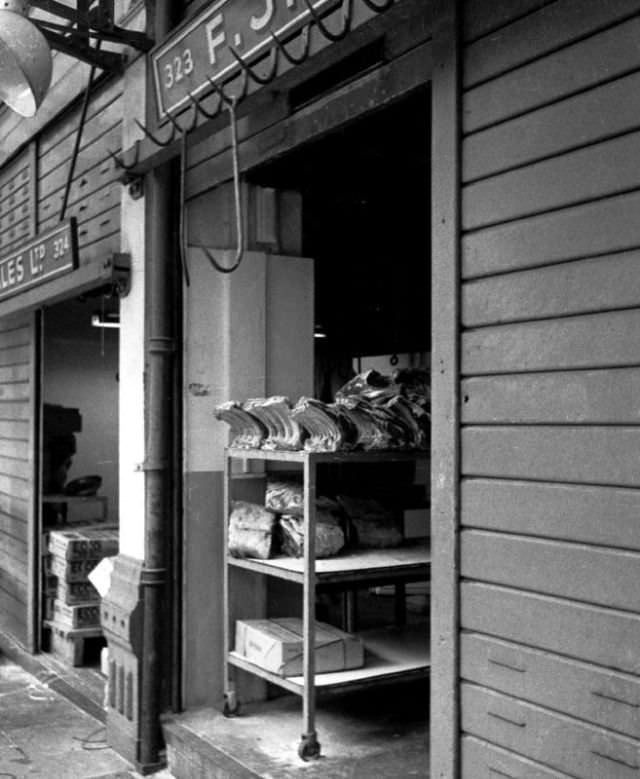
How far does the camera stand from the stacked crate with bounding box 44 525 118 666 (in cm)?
709

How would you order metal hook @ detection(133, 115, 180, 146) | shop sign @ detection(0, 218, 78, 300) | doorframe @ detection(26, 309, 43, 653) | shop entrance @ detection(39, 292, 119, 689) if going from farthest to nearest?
doorframe @ detection(26, 309, 43, 653) → shop entrance @ detection(39, 292, 119, 689) → shop sign @ detection(0, 218, 78, 300) → metal hook @ detection(133, 115, 180, 146)

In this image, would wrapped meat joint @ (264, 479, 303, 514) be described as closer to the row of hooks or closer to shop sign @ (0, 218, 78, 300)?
the row of hooks

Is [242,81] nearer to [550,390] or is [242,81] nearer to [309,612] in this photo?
[550,390]

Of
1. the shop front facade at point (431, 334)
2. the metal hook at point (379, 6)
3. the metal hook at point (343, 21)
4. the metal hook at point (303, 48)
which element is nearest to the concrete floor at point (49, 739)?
the shop front facade at point (431, 334)

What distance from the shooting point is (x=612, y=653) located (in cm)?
267

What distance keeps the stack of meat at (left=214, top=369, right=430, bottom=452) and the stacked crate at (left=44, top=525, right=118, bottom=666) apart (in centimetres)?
258

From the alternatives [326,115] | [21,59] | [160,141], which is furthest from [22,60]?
[326,115]

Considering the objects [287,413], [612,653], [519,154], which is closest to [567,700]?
[612,653]

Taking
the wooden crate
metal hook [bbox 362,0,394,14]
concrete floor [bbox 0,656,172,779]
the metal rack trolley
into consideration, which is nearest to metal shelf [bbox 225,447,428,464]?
the metal rack trolley

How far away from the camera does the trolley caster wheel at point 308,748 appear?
4.47 m

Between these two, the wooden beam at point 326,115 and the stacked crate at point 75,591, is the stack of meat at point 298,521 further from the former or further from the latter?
the stacked crate at point 75,591

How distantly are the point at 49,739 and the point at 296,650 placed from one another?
2062mm

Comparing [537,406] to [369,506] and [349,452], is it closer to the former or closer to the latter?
[349,452]

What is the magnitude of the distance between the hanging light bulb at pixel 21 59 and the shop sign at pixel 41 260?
1.04m
